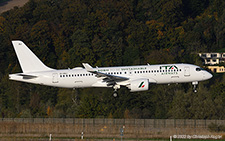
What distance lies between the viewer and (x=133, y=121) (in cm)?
8112

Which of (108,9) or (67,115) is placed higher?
(108,9)

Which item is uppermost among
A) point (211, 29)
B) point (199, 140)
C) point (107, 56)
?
point (211, 29)

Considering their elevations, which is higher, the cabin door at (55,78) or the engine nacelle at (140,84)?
the cabin door at (55,78)

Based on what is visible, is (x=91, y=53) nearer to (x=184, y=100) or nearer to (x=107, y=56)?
(x=107, y=56)

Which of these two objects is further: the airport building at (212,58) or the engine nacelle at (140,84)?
the airport building at (212,58)

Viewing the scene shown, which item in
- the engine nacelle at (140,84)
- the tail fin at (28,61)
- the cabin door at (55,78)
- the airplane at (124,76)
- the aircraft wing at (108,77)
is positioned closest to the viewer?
the aircraft wing at (108,77)

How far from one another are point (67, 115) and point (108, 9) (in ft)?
264

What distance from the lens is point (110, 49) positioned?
169500 mm

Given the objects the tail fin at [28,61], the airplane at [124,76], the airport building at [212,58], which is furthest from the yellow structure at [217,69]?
the tail fin at [28,61]

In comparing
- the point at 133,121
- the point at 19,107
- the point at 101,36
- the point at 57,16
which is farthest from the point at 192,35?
the point at 133,121

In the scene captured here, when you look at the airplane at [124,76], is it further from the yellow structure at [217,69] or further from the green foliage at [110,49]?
the yellow structure at [217,69]

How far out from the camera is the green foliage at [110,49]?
122m

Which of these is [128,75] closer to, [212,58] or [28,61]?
[28,61]

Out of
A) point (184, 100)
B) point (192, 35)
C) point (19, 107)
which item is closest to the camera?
point (184, 100)
